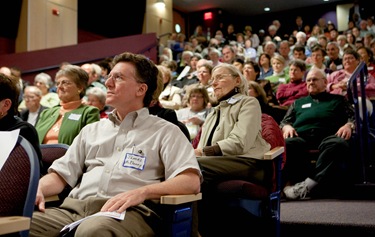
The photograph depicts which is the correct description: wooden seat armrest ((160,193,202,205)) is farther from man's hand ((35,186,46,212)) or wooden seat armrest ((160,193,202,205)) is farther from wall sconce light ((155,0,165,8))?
wall sconce light ((155,0,165,8))

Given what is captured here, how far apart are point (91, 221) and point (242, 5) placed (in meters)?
13.9

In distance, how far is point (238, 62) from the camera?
5254 millimetres

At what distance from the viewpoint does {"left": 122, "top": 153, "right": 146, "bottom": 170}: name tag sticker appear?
1.62 m

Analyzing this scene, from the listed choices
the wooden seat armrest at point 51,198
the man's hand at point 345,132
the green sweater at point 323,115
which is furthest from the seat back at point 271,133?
the wooden seat armrest at point 51,198

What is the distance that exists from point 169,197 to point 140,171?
24cm

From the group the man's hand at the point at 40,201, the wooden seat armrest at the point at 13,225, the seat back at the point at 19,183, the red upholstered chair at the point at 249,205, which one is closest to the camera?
the wooden seat armrest at the point at 13,225

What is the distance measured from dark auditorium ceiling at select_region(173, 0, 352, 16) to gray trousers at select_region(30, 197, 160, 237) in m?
13.0

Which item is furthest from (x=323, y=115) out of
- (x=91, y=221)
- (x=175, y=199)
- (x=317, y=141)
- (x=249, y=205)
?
(x=91, y=221)

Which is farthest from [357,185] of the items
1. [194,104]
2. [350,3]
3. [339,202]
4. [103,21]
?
[350,3]

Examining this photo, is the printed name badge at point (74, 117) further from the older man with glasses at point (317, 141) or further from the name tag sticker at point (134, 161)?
the older man with glasses at point (317, 141)

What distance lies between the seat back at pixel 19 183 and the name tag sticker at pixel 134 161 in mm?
444

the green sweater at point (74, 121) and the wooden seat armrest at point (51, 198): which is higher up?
the green sweater at point (74, 121)

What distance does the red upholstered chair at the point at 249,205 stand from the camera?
224cm

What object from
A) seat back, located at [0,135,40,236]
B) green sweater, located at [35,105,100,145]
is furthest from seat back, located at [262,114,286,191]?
seat back, located at [0,135,40,236]
